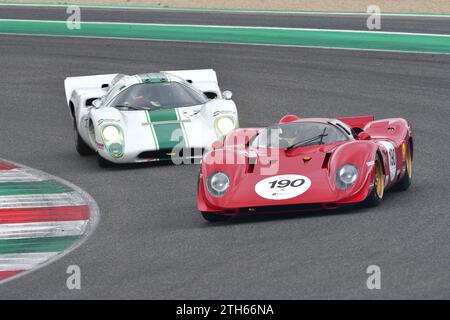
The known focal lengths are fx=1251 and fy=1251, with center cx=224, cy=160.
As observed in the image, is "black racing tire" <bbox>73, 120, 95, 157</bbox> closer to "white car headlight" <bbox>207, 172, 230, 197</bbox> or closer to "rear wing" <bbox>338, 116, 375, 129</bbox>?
"rear wing" <bbox>338, 116, 375, 129</bbox>

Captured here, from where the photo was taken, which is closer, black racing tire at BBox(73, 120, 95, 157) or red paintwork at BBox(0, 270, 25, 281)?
red paintwork at BBox(0, 270, 25, 281)

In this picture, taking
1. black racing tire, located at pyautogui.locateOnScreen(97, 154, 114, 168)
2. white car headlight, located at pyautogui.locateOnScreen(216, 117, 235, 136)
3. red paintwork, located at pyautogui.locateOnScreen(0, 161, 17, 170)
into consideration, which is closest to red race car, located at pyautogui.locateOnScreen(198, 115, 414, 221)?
white car headlight, located at pyautogui.locateOnScreen(216, 117, 235, 136)

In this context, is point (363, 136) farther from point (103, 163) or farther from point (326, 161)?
point (103, 163)

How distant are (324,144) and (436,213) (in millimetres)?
1396

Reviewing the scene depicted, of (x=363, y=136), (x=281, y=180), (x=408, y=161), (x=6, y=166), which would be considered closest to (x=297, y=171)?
(x=281, y=180)

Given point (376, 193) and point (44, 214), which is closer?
point (376, 193)

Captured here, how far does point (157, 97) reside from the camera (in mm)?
16094

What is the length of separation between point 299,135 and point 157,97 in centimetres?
405

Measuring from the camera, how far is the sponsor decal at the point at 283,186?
1134 cm

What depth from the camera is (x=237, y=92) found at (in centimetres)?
2177

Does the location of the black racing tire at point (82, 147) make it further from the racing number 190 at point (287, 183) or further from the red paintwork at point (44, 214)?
the racing number 190 at point (287, 183)

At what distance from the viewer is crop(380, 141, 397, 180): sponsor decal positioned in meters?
12.3

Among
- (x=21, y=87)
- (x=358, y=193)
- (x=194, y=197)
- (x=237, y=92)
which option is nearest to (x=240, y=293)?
(x=358, y=193)

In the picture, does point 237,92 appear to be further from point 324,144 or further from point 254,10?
point 254,10
